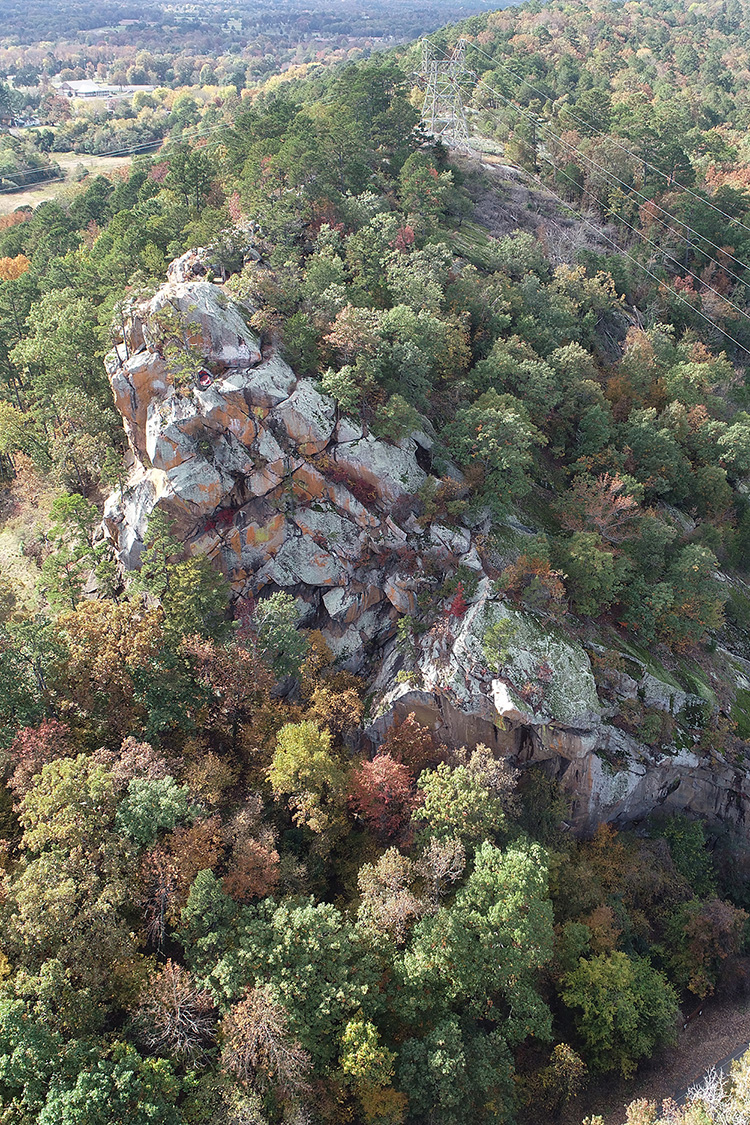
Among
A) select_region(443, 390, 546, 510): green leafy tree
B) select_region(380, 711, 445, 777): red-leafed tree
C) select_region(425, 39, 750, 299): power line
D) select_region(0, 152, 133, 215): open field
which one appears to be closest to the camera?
select_region(380, 711, 445, 777): red-leafed tree

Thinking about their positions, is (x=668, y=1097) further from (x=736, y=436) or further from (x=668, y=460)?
(x=736, y=436)

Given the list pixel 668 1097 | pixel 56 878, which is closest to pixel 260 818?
pixel 56 878

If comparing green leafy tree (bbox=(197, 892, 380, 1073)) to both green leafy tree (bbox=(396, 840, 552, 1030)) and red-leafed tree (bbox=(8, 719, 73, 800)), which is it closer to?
green leafy tree (bbox=(396, 840, 552, 1030))

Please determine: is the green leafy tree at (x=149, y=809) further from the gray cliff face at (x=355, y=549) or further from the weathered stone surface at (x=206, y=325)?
the weathered stone surface at (x=206, y=325)

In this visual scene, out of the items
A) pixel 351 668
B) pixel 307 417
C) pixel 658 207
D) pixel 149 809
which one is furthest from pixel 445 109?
pixel 149 809

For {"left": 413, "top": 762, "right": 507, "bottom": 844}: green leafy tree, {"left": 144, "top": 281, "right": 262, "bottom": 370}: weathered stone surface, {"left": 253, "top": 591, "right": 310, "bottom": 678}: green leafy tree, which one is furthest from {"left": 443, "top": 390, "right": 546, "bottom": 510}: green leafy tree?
{"left": 413, "top": 762, "right": 507, "bottom": 844}: green leafy tree

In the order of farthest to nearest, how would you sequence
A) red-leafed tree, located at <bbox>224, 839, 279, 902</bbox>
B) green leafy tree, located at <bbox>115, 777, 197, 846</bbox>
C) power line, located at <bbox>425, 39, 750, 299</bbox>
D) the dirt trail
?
power line, located at <bbox>425, 39, 750, 299</bbox>, the dirt trail, red-leafed tree, located at <bbox>224, 839, 279, 902</bbox>, green leafy tree, located at <bbox>115, 777, 197, 846</bbox>
